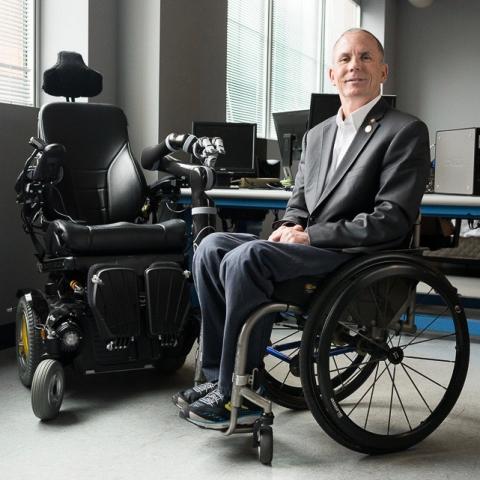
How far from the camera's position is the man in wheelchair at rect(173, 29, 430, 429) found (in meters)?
1.71

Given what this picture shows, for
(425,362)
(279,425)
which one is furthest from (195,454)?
(425,362)

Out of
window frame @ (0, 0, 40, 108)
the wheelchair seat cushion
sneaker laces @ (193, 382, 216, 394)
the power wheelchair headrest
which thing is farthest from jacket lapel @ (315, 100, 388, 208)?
window frame @ (0, 0, 40, 108)

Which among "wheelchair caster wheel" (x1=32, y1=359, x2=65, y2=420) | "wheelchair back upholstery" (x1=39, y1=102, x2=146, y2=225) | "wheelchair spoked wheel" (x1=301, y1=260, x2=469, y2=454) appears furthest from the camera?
"wheelchair back upholstery" (x1=39, y1=102, x2=146, y2=225)

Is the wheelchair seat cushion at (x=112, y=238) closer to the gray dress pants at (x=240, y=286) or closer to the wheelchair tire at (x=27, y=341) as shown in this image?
the wheelchair tire at (x=27, y=341)

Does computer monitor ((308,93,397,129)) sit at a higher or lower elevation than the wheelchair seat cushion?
higher

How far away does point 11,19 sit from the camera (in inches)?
129

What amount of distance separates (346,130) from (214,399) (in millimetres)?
848

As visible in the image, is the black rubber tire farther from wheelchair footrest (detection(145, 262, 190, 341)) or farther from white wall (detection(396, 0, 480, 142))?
white wall (detection(396, 0, 480, 142))

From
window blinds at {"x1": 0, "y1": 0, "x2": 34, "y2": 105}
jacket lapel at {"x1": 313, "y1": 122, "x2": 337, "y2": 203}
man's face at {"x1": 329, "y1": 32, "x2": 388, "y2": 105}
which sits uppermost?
window blinds at {"x1": 0, "y1": 0, "x2": 34, "y2": 105}

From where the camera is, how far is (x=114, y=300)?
7.13ft

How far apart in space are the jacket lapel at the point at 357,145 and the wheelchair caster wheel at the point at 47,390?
953mm

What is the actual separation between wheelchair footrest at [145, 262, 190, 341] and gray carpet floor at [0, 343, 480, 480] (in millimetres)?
262

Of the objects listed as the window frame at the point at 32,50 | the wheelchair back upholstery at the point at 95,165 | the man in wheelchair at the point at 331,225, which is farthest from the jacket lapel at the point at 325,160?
the window frame at the point at 32,50

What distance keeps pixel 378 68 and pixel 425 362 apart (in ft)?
4.62
